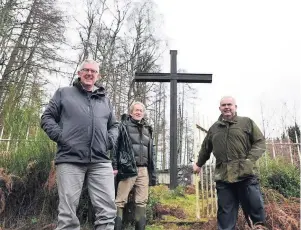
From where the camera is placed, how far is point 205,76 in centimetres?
913

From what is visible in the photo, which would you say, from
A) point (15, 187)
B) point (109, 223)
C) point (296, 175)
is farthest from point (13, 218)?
point (296, 175)

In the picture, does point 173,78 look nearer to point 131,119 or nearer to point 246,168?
point 131,119

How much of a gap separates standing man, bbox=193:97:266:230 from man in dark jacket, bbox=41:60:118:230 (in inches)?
53.1

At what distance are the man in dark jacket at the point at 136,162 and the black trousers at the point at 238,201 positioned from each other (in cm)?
105

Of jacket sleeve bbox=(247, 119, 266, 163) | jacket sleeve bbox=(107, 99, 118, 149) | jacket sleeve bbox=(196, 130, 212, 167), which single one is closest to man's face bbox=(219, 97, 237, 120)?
jacket sleeve bbox=(247, 119, 266, 163)

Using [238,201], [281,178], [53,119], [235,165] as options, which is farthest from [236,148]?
[281,178]

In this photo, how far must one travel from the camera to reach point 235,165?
387 centimetres

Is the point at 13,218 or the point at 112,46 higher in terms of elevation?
the point at 112,46

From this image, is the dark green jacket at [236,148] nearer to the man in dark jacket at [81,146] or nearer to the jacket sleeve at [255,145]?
the jacket sleeve at [255,145]

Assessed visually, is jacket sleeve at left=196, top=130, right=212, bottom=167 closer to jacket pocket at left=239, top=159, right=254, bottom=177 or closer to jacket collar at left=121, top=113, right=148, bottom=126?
jacket pocket at left=239, top=159, right=254, bottom=177

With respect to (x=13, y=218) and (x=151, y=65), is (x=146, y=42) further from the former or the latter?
(x=13, y=218)

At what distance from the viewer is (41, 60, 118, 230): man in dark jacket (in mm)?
3104

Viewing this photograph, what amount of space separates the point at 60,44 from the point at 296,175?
471 inches

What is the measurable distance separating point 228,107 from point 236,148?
49 centimetres
